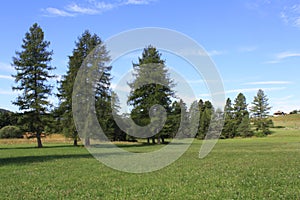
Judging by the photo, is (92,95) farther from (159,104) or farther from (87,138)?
(159,104)

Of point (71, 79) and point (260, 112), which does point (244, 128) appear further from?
point (71, 79)

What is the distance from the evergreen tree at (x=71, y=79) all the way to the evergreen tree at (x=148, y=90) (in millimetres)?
10124

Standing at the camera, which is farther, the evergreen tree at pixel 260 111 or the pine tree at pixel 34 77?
the evergreen tree at pixel 260 111

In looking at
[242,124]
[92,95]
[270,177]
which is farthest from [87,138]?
[242,124]

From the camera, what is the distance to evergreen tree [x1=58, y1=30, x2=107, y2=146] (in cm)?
5472

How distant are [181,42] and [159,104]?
147 feet

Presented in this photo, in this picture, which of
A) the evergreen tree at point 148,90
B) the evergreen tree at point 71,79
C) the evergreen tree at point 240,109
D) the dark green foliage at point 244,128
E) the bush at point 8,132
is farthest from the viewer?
the evergreen tree at point 240,109

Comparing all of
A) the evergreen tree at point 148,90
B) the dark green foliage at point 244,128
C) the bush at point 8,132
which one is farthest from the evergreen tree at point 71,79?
the dark green foliage at point 244,128

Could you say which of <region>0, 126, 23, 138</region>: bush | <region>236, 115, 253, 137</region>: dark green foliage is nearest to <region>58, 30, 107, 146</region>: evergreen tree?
<region>0, 126, 23, 138</region>: bush

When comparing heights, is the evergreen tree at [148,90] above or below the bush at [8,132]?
above

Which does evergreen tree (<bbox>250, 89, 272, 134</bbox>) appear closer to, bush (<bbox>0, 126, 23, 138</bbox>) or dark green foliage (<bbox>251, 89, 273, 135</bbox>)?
dark green foliage (<bbox>251, 89, 273, 135</bbox>)

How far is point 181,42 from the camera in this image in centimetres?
1922

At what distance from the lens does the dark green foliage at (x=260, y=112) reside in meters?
120

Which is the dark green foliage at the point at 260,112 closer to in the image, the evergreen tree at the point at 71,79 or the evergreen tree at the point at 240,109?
the evergreen tree at the point at 240,109
